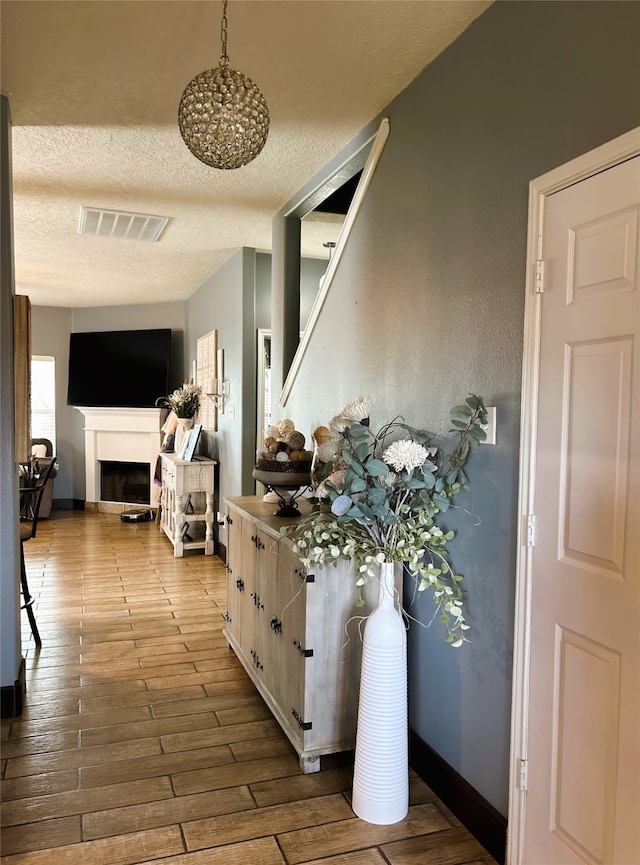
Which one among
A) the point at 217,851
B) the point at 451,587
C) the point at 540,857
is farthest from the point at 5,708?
the point at 540,857

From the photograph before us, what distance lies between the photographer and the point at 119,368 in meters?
7.97

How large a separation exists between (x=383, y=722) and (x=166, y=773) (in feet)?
2.90

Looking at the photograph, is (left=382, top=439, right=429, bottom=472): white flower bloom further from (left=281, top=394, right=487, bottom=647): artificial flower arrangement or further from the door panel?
the door panel

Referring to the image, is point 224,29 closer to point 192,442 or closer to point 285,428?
point 285,428

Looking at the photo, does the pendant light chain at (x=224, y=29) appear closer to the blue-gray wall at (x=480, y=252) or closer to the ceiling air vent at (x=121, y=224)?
the blue-gray wall at (x=480, y=252)

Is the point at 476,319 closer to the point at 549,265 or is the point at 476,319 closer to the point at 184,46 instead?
the point at 549,265

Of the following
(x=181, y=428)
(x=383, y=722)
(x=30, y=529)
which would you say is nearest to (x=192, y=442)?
(x=181, y=428)

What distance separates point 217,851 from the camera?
6.26 feet

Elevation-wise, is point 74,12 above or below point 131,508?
above

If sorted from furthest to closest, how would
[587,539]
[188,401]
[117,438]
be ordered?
[117,438] → [188,401] → [587,539]

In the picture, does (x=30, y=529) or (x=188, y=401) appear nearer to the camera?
(x=30, y=529)

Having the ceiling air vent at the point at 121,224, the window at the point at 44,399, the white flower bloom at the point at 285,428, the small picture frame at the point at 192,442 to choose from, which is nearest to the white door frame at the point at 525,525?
the white flower bloom at the point at 285,428

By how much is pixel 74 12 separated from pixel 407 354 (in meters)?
1.69

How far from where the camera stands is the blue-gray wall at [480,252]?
1664 mm
